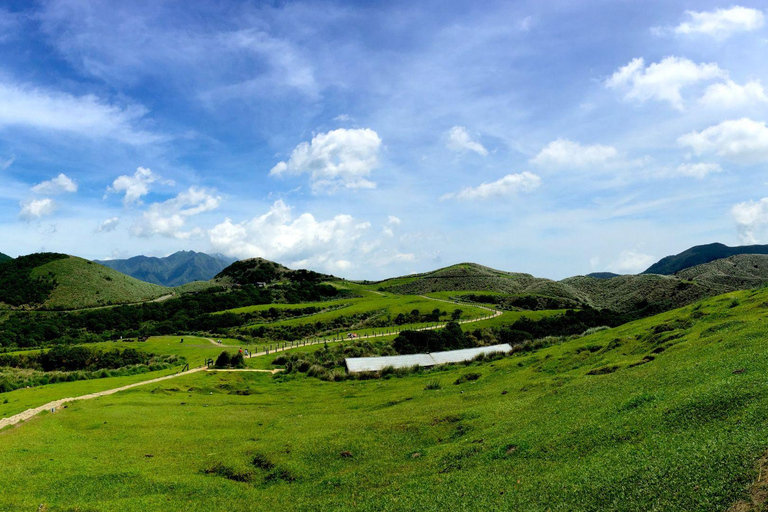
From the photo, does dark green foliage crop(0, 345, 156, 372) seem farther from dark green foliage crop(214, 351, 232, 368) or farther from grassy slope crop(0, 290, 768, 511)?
grassy slope crop(0, 290, 768, 511)

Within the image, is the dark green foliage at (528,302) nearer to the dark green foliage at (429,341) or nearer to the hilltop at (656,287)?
the hilltop at (656,287)

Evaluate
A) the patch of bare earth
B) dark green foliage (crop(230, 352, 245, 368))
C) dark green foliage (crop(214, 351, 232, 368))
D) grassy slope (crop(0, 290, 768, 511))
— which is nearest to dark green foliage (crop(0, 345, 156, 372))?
dark green foliage (crop(214, 351, 232, 368))

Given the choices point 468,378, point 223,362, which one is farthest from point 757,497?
point 223,362

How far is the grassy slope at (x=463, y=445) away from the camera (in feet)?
39.0

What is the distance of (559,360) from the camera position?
130ft

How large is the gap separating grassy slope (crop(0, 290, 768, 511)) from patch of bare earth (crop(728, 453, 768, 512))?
181 mm

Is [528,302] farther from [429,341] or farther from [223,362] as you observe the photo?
[223,362]

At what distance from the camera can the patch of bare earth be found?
8.80 meters

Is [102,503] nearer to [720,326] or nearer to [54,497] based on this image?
[54,497]

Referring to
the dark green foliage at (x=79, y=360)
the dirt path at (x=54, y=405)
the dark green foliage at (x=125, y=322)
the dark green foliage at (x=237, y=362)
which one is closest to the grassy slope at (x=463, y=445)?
the dirt path at (x=54, y=405)

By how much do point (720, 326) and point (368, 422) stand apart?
90.1 feet

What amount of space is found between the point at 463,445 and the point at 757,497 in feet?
40.2

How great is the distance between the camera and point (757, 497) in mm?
9016

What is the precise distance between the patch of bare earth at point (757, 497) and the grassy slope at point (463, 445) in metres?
0.18
